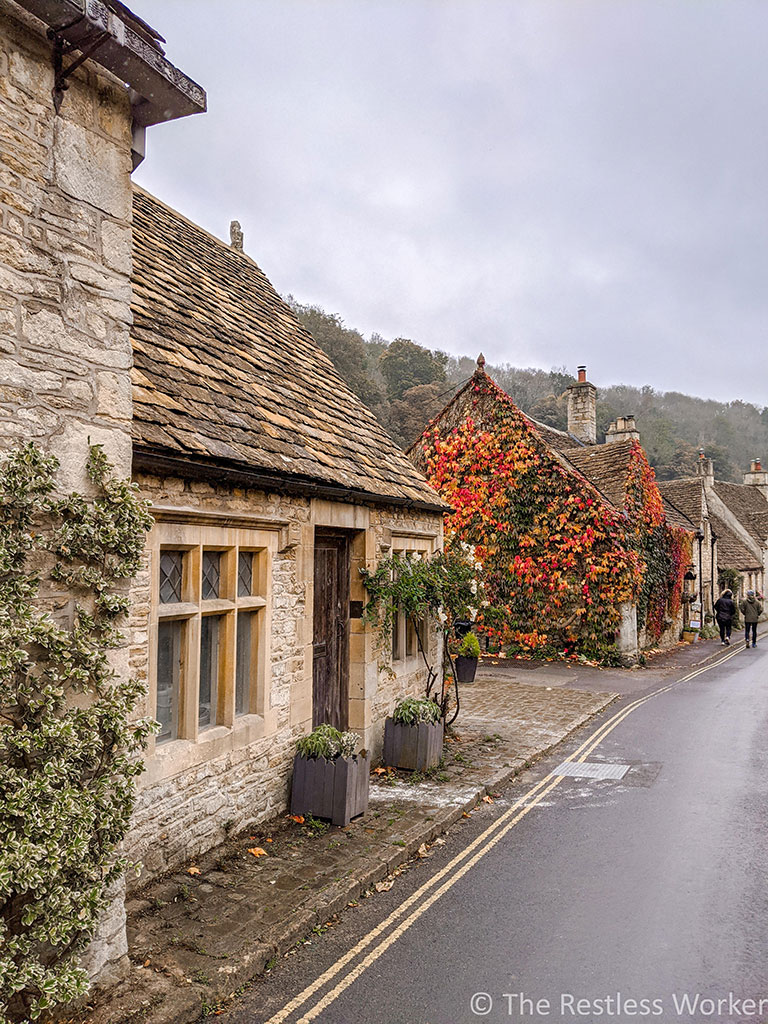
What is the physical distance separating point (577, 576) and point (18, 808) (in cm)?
1672

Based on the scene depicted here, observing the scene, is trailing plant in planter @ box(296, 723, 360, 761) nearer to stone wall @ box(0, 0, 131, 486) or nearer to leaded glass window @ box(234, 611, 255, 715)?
leaded glass window @ box(234, 611, 255, 715)

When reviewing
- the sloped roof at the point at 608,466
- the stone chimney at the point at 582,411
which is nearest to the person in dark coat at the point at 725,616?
the sloped roof at the point at 608,466

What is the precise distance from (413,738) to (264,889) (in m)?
3.42

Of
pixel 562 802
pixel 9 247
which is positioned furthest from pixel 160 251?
pixel 562 802

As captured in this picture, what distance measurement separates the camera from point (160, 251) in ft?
30.4

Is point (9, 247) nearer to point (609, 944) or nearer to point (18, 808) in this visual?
point (18, 808)

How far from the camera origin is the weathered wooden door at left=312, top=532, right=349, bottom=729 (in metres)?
8.10

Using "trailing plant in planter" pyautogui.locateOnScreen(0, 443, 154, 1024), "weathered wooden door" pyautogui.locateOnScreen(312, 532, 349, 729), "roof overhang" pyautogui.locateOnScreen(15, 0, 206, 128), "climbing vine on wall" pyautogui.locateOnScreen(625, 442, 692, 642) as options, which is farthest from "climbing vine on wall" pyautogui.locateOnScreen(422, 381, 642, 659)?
"roof overhang" pyautogui.locateOnScreen(15, 0, 206, 128)

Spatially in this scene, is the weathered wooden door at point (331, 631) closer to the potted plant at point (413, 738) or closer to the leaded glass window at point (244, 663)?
the potted plant at point (413, 738)

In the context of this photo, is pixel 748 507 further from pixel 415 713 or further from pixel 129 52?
pixel 129 52

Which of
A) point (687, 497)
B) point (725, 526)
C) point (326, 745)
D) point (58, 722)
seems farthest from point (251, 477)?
point (725, 526)

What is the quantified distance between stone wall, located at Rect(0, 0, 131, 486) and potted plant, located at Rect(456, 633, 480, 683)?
11.3 meters

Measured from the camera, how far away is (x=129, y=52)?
417cm

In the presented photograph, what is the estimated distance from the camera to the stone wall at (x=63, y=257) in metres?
3.84
